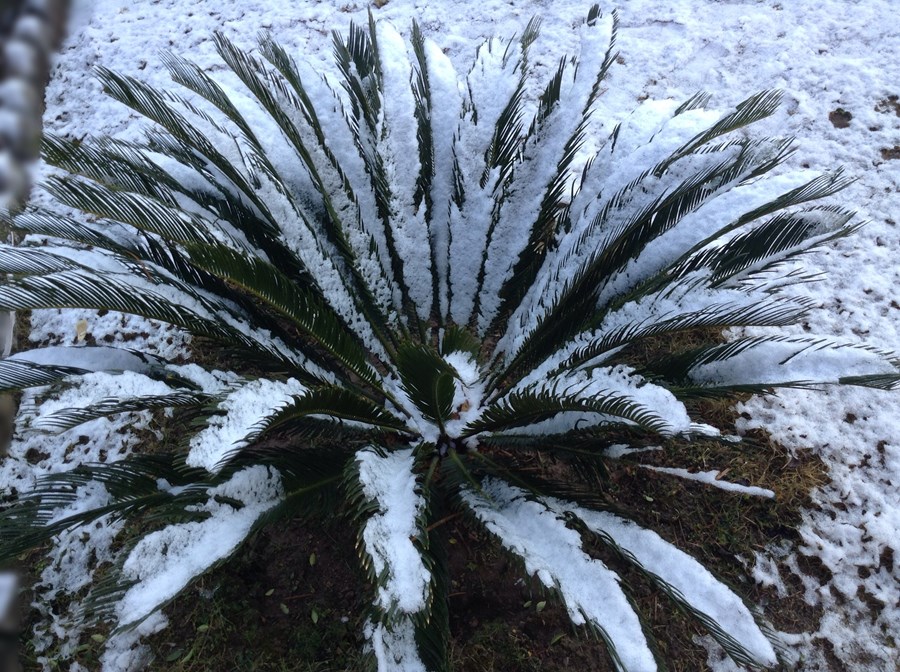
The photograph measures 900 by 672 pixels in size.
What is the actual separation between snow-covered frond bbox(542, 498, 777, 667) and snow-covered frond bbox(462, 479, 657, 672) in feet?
0.46

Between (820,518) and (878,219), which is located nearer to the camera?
(820,518)

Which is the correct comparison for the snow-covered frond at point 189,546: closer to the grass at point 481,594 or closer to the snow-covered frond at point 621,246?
the grass at point 481,594

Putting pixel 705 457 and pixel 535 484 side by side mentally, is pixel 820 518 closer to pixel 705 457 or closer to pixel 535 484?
pixel 705 457

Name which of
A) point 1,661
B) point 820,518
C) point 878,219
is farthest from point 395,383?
point 878,219

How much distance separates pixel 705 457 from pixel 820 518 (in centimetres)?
53

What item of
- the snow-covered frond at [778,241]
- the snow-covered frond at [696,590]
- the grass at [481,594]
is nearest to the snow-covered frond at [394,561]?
the grass at [481,594]

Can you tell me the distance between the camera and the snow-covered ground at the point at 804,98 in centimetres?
249

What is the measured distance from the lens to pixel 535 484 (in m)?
2.10

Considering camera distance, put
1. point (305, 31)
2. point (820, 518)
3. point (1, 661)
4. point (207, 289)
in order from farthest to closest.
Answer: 1. point (305, 31)
2. point (820, 518)
3. point (207, 289)
4. point (1, 661)

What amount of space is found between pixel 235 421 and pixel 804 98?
13.5 ft

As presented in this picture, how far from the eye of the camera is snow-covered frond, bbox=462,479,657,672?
4.91 feet

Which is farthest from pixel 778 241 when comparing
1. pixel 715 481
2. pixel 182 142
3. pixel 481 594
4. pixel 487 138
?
pixel 182 142

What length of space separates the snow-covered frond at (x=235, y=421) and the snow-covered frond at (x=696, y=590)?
1.06 metres

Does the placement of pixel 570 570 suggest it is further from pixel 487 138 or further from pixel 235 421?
pixel 487 138
